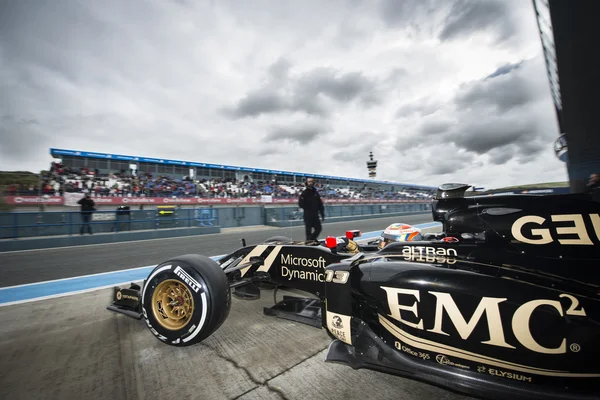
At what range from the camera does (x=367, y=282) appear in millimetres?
1766

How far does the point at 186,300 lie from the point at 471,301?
2024 mm

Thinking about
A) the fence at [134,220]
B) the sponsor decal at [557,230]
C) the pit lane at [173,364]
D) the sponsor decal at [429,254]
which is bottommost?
the pit lane at [173,364]

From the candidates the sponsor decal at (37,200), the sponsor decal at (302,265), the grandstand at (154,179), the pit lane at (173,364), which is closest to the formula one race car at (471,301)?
the pit lane at (173,364)

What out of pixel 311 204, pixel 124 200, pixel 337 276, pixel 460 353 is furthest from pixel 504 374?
pixel 124 200

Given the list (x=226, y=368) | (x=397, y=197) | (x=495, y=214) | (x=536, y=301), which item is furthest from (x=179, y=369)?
(x=397, y=197)

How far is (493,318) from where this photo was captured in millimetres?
1370

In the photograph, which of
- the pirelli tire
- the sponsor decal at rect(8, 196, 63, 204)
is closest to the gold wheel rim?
the pirelli tire

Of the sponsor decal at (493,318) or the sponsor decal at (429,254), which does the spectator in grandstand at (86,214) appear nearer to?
the sponsor decal at (429,254)

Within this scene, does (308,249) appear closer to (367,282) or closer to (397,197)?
(367,282)

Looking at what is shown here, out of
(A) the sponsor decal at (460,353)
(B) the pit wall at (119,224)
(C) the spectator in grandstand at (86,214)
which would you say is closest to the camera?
(A) the sponsor decal at (460,353)

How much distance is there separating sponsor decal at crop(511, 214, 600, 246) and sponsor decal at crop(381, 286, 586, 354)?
0.48 m

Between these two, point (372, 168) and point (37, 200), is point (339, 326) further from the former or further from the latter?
point (372, 168)

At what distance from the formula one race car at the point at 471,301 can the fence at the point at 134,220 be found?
10.3 meters

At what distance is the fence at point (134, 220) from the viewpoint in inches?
346
